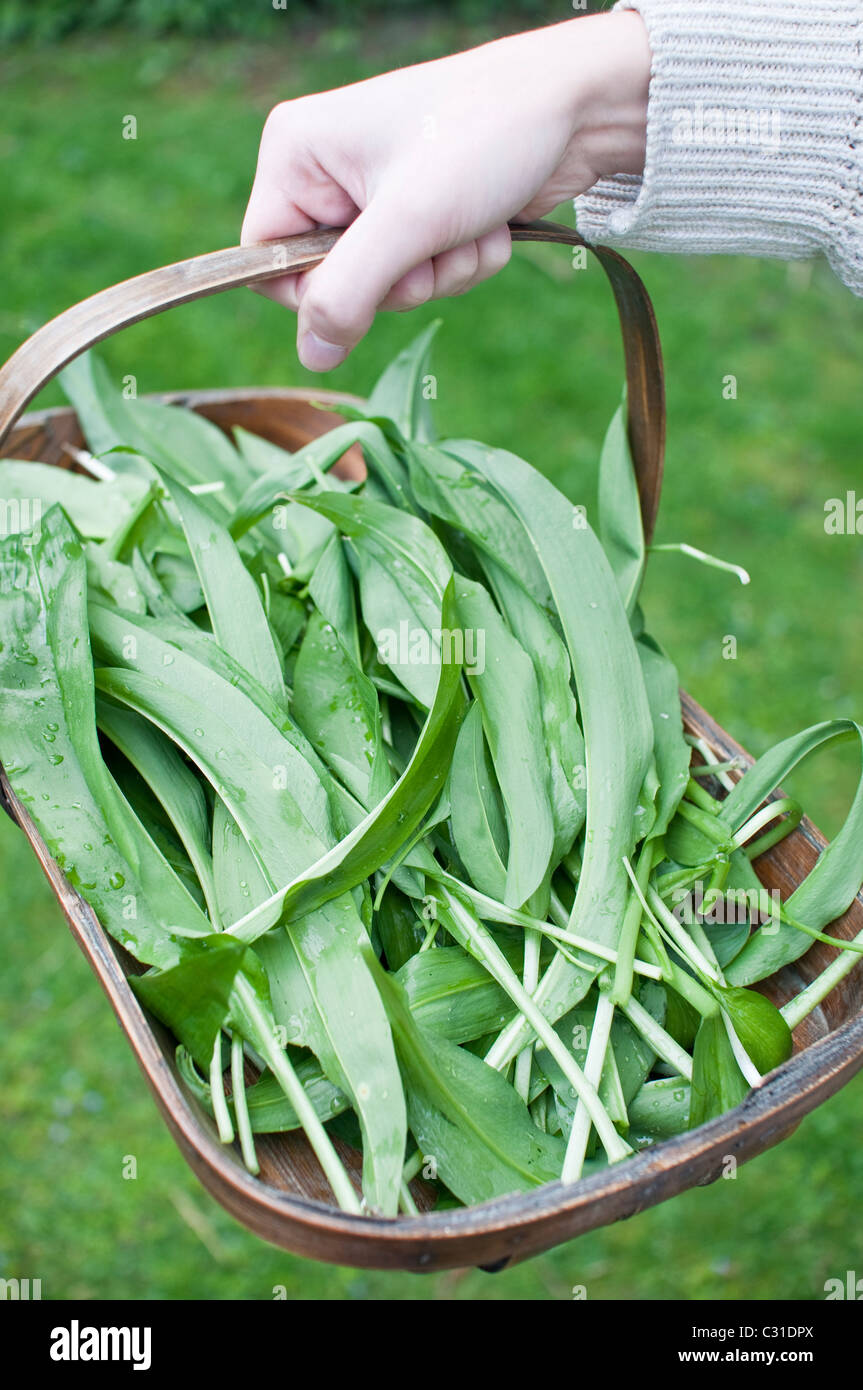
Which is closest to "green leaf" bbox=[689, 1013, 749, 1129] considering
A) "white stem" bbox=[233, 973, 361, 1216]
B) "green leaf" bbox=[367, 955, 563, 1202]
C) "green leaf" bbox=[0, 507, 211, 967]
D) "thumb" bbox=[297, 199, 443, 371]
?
"green leaf" bbox=[367, 955, 563, 1202]

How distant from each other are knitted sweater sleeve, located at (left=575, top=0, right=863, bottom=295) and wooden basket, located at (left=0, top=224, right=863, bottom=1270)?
9 centimetres

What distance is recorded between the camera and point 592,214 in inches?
38.0

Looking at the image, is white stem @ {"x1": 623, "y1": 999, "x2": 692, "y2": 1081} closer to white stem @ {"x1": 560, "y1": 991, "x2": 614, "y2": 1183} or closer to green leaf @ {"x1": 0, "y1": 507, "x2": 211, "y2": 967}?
white stem @ {"x1": 560, "y1": 991, "x2": 614, "y2": 1183}

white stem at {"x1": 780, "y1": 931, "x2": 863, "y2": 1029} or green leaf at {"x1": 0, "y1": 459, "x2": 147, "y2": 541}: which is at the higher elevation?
green leaf at {"x1": 0, "y1": 459, "x2": 147, "y2": 541}

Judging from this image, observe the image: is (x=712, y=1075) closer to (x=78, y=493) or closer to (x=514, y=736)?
(x=514, y=736)

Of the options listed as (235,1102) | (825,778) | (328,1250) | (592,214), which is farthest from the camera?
(825,778)

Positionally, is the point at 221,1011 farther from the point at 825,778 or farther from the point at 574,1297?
the point at 825,778

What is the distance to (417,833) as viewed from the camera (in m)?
0.84

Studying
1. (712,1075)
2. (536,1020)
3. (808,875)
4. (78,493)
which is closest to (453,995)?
(536,1020)

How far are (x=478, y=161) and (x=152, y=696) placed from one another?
1.47ft

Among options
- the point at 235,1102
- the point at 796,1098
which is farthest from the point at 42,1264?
the point at 796,1098

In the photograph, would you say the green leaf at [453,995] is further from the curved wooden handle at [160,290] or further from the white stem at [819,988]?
the curved wooden handle at [160,290]

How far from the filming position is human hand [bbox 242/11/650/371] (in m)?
0.79

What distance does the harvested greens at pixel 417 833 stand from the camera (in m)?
0.74
